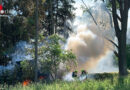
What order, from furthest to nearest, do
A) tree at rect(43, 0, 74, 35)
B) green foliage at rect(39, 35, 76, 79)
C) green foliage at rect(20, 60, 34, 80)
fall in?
1. tree at rect(43, 0, 74, 35)
2. green foliage at rect(20, 60, 34, 80)
3. green foliage at rect(39, 35, 76, 79)

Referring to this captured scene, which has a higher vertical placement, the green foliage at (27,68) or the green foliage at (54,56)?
the green foliage at (54,56)

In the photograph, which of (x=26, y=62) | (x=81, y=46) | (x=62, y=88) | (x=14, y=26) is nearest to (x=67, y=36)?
(x=81, y=46)

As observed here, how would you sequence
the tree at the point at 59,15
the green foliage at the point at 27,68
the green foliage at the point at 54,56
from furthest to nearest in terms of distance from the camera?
1. the tree at the point at 59,15
2. the green foliage at the point at 27,68
3. the green foliage at the point at 54,56

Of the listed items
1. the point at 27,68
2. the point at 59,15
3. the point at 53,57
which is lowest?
the point at 27,68

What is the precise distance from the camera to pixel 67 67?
20188 millimetres

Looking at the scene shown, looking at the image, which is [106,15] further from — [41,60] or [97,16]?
[41,60]

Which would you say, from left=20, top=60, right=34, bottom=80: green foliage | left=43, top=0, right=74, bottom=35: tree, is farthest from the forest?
left=43, top=0, right=74, bottom=35: tree

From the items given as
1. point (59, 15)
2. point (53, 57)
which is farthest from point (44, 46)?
point (59, 15)

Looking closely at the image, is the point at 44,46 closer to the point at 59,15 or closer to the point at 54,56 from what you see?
the point at 54,56

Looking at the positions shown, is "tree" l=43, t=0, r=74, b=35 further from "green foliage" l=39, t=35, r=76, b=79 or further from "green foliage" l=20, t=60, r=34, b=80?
"green foliage" l=39, t=35, r=76, b=79

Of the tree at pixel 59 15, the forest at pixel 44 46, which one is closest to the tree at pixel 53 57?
the forest at pixel 44 46

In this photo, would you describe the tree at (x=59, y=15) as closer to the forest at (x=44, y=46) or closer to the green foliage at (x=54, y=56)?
the forest at (x=44, y=46)

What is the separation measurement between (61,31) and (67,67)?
21124 mm

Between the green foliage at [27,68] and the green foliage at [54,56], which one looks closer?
the green foliage at [54,56]
